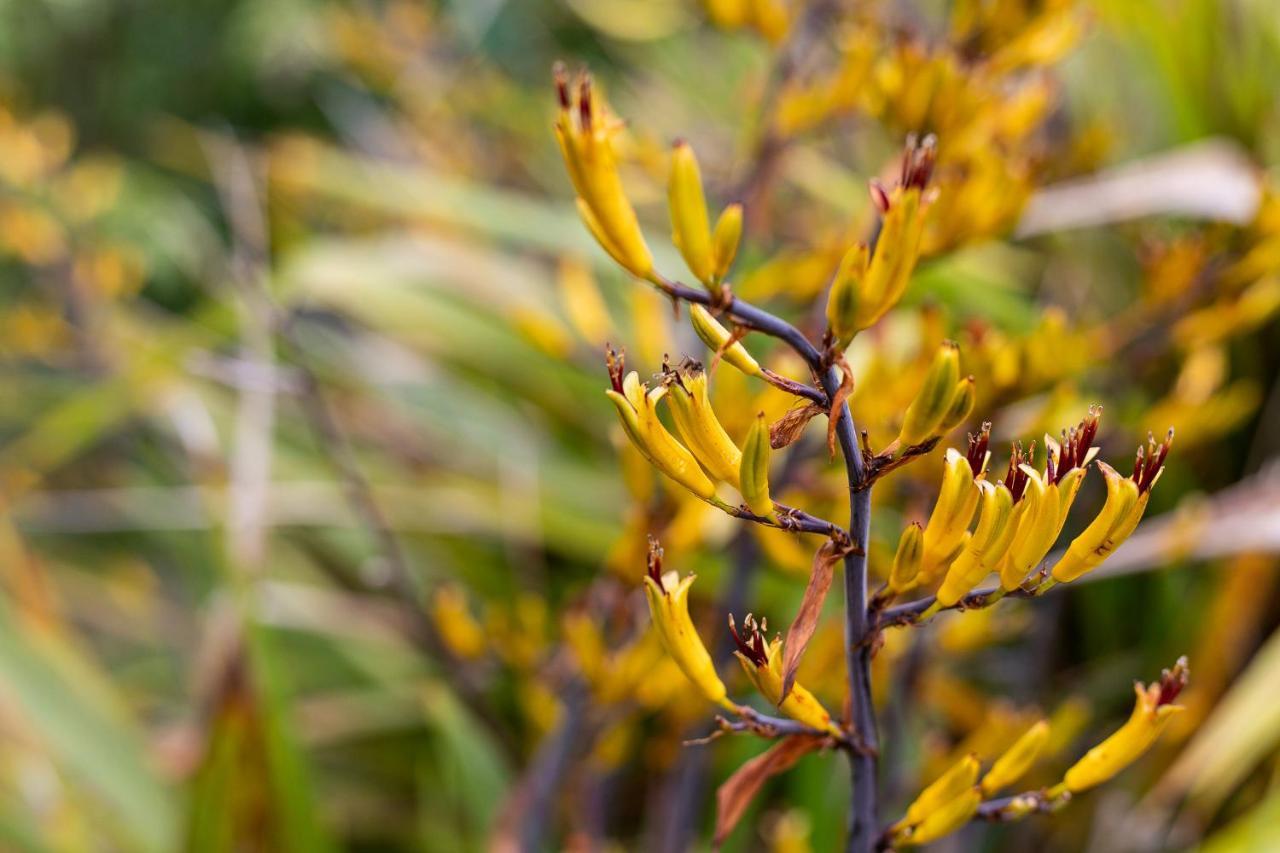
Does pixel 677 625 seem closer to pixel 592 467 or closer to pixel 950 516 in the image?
pixel 950 516

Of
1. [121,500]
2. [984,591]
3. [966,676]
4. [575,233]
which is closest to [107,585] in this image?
[121,500]

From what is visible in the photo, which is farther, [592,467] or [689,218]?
[592,467]

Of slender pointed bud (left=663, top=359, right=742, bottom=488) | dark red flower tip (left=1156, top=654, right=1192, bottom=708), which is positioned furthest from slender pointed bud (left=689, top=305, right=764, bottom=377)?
dark red flower tip (left=1156, top=654, right=1192, bottom=708)

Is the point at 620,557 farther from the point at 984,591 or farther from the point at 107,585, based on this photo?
the point at 107,585

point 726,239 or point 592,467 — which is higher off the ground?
point 592,467

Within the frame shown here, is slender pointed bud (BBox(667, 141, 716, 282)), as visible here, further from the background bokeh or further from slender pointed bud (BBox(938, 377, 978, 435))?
the background bokeh

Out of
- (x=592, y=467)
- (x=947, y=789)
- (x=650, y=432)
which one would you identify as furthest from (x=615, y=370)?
(x=592, y=467)
